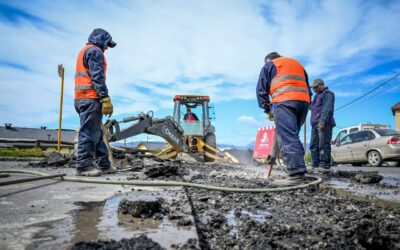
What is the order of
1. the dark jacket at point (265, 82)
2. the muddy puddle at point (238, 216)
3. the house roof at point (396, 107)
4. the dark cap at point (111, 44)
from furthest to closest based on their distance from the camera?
the house roof at point (396, 107), the dark cap at point (111, 44), the dark jacket at point (265, 82), the muddy puddle at point (238, 216)

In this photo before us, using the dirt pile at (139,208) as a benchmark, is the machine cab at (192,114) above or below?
above

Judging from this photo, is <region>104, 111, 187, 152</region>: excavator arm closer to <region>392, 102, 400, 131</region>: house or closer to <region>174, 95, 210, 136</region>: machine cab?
<region>174, 95, 210, 136</region>: machine cab

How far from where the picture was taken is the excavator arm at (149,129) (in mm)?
6691

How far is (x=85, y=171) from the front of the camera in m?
4.19

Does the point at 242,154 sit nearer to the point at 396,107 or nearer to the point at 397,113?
the point at 396,107

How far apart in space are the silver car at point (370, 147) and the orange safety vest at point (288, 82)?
874cm

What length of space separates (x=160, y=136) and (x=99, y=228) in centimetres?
651

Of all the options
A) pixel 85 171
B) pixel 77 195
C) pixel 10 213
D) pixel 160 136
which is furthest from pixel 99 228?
pixel 160 136

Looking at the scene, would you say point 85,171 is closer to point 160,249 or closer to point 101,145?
point 101,145

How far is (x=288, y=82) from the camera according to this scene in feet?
12.8

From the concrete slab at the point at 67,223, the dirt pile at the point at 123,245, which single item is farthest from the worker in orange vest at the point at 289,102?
the dirt pile at the point at 123,245

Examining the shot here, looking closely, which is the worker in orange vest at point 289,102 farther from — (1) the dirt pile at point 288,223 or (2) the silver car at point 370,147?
(2) the silver car at point 370,147

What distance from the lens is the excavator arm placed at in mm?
6691

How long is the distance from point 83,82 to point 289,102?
9.43ft
